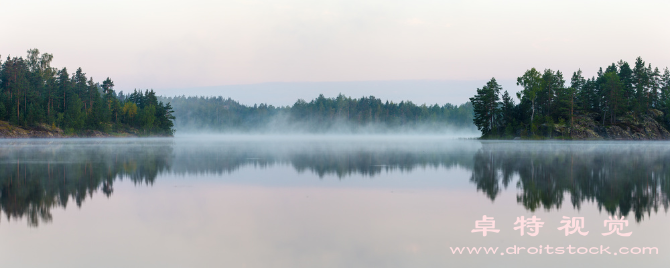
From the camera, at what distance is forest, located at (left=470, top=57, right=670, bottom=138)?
9981cm

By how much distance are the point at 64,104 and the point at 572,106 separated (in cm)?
12421

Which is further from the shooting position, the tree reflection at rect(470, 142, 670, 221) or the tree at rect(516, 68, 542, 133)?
the tree at rect(516, 68, 542, 133)

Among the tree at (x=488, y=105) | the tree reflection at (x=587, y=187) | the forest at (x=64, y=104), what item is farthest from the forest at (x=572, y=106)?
the forest at (x=64, y=104)

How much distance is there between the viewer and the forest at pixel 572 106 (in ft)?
327

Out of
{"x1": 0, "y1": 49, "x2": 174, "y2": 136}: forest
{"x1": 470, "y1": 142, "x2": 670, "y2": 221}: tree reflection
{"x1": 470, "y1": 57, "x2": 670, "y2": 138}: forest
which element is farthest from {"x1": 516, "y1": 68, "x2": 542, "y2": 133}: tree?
{"x1": 0, "y1": 49, "x2": 174, "y2": 136}: forest

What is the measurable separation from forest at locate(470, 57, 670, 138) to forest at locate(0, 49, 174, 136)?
3730 inches

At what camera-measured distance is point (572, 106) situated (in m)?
97.6

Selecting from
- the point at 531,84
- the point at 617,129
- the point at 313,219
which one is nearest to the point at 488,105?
the point at 531,84

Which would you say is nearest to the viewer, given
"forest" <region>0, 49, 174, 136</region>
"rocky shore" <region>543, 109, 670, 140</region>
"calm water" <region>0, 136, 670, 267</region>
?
"calm water" <region>0, 136, 670, 267</region>

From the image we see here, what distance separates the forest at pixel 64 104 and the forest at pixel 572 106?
3730 inches

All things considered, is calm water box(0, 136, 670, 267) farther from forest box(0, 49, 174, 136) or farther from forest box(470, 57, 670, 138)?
forest box(0, 49, 174, 136)

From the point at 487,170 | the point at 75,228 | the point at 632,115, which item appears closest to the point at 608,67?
the point at 632,115

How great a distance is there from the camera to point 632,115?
103 meters

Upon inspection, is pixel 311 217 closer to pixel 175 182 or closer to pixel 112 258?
pixel 112 258
